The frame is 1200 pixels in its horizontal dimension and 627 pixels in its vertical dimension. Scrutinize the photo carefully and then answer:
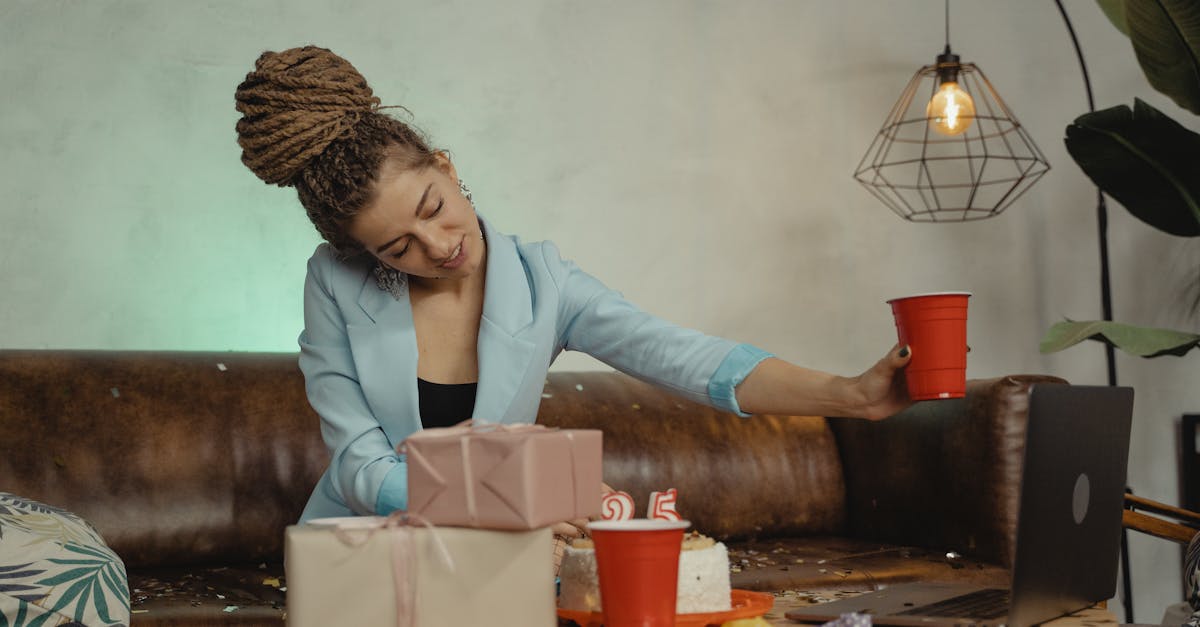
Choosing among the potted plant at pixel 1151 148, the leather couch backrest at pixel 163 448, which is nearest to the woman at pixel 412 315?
the leather couch backrest at pixel 163 448

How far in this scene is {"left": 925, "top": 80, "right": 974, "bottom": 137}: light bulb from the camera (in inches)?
113

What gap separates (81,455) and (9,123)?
813mm

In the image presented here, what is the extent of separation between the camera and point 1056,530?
1.17 metres

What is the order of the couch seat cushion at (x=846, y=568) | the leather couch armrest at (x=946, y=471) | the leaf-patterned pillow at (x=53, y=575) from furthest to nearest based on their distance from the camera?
the leather couch armrest at (x=946, y=471) → the couch seat cushion at (x=846, y=568) → the leaf-patterned pillow at (x=53, y=575)

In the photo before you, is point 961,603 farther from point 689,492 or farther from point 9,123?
point 9,123

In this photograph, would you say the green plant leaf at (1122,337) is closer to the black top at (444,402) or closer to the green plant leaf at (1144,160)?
the green plant leaf at (1144,160)

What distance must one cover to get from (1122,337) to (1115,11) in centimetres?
87

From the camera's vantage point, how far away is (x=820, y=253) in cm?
315

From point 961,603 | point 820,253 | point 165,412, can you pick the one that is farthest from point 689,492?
point 961,603

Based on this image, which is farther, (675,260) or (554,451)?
(675,260)

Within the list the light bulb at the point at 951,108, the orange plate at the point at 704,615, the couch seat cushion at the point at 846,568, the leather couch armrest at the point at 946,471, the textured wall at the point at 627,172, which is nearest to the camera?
the orange plate at the point at 704,615

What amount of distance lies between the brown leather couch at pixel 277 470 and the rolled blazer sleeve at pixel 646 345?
2.19 feet

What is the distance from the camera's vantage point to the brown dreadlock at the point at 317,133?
1.47 meters

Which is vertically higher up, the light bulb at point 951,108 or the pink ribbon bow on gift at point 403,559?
the light bulb at point 951,108
